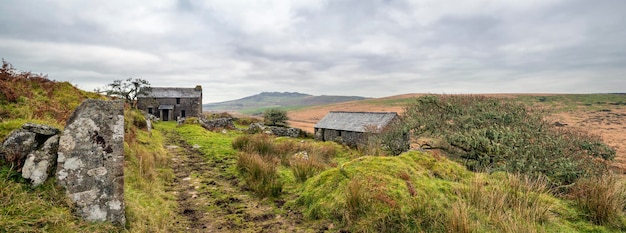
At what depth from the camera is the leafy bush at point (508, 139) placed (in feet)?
30.5

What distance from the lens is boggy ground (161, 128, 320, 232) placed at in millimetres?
4766

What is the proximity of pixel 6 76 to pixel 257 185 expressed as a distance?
5.96m

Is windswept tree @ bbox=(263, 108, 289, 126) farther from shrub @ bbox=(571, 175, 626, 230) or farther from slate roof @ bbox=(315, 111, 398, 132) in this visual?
shrub @ bbox=(571, 175, 626, 230)

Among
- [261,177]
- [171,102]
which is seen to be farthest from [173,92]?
[261,177]

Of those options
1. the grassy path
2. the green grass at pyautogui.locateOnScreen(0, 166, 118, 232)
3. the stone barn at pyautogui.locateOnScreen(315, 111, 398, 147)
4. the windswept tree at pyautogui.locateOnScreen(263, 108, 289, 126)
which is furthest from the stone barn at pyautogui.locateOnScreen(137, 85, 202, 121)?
the green grass at pyautogui.locateOnScreen(0, 166, 118, 232)

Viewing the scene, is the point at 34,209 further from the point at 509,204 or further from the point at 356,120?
the point at 356,120

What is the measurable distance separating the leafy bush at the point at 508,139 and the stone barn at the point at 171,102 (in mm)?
41249

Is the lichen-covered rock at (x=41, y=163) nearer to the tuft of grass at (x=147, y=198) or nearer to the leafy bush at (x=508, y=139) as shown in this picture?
the tuft of grass at (x=147, y=198)

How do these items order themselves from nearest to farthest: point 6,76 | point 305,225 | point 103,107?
point 103,107 → point 305,225 → point 6,76

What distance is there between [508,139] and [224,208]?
1054cm

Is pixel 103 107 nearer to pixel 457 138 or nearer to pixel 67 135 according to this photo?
pixel 67 135

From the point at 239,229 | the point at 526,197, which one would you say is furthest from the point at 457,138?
the point at 239,229

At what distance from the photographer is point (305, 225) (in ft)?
15.8

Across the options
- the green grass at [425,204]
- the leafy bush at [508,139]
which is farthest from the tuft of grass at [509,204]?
the leafy bush at [508,139]
